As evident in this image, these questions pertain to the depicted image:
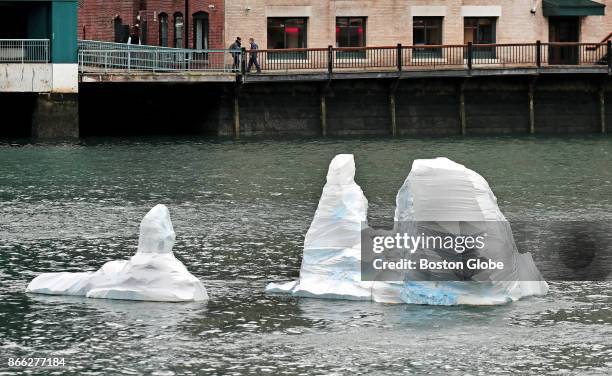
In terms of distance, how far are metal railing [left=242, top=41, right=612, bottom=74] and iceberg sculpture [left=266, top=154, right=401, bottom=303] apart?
44.7 metres

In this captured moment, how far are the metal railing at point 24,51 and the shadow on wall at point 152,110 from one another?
4715mm

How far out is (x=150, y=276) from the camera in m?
24.7

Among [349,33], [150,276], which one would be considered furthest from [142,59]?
[150,276]

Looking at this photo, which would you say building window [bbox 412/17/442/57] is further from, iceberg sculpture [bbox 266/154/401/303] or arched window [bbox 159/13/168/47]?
iceberg sculpture [bbox 266/154/401/303]

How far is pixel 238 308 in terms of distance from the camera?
24.4 meters

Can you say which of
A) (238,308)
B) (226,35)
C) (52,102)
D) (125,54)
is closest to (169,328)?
(238,308)

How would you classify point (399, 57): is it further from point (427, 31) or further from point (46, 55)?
point (46, 55)

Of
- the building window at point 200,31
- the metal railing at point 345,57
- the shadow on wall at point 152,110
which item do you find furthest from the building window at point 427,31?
the shadow on wall at point 152,110

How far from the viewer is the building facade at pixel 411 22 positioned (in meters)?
74.3

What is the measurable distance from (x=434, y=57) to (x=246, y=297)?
4986cm

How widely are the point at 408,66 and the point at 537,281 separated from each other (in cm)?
4833

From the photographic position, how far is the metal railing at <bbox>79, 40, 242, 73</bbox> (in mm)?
66875

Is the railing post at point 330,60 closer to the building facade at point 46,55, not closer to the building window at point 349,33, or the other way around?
the building window at point 349,33

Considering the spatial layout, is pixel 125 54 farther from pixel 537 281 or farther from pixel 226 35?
pixel 537 281
